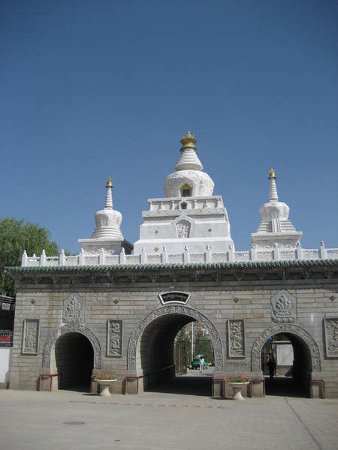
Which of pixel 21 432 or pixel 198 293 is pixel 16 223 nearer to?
pixel 198 293

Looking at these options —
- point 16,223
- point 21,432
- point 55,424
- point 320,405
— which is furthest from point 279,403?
point 16,223

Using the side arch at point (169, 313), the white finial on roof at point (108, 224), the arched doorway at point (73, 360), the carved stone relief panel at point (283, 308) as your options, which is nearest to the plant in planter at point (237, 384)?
the side arch at point (169, 313)

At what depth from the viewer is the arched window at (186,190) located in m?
32.5

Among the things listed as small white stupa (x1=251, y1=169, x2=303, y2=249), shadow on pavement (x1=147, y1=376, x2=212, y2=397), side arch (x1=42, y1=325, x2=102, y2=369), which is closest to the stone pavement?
side arch (x1=42, y1=325, x2=102, y2=369)

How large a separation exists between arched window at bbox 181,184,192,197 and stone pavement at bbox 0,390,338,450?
13938mm

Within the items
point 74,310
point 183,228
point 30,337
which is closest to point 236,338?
point 183,228

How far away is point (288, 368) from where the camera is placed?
40.1 metres

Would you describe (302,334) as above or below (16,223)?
below

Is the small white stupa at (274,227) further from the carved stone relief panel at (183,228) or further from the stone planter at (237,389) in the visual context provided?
the stone planter at (237,389)

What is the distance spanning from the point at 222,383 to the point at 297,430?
31.1ft

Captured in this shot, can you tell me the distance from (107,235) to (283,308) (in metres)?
13.2

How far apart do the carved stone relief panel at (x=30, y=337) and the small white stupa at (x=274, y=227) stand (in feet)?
46.2

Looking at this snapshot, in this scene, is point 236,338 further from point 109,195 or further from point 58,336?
point 109,195

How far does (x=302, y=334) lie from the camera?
2395 centimetres
